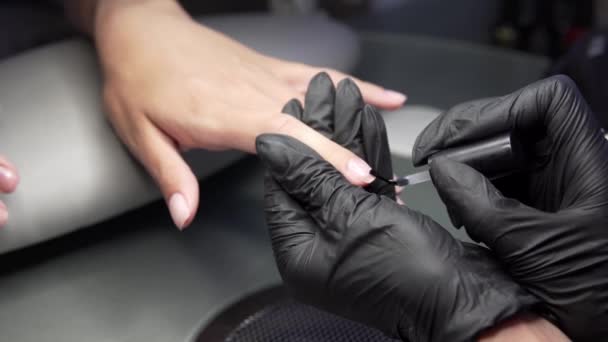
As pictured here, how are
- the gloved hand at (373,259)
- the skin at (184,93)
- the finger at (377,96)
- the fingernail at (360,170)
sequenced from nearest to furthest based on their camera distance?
1. the gloved hand at (373,259)
2. the fingernail at (360,170)
3. the skin at (184,93)
4. the finger at (377,96)

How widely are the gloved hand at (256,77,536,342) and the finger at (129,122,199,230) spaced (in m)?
0.14

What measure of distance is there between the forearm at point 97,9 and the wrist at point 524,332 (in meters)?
0.73

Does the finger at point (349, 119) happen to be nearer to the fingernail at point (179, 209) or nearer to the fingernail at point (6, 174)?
the fingernail at point (179, 209)

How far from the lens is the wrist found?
0.56 m

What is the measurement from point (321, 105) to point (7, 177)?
416mm

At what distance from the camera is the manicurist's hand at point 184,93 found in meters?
0.78

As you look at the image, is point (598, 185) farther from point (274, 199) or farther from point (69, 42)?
point (69, 42)

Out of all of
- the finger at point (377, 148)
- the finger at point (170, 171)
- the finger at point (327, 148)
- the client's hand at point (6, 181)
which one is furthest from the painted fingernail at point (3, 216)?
the finger at point (377, 148)

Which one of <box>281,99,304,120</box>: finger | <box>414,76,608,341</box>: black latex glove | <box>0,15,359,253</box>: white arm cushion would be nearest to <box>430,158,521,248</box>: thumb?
<box>414,76,608,341</box>: black latex glove

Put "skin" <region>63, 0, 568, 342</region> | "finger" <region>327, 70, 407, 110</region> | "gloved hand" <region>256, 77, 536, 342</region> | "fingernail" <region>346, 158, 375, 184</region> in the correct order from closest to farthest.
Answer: "gloved hand" <region>256, 77, 536, 342</region> < "fingernail" <region>346, 158, 375, 184</region> < "skin" <region>63, 0, 568, 342</region> < "finger" <region>327, 70, 407, 110</region>

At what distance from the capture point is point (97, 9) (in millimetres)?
1026

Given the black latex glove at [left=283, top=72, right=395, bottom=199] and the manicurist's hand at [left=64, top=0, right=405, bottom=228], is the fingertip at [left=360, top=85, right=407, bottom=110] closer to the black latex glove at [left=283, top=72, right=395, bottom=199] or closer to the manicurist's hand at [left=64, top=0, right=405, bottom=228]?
the manicurist's hand at [left=64, top=0, right=405, bottom=228]

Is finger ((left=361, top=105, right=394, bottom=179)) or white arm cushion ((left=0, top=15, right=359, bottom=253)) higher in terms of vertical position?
finger ((left=361, top=105, right=394, bottom=179))

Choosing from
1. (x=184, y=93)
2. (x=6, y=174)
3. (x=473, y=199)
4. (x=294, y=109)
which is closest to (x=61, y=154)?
(x=6, y=174)
